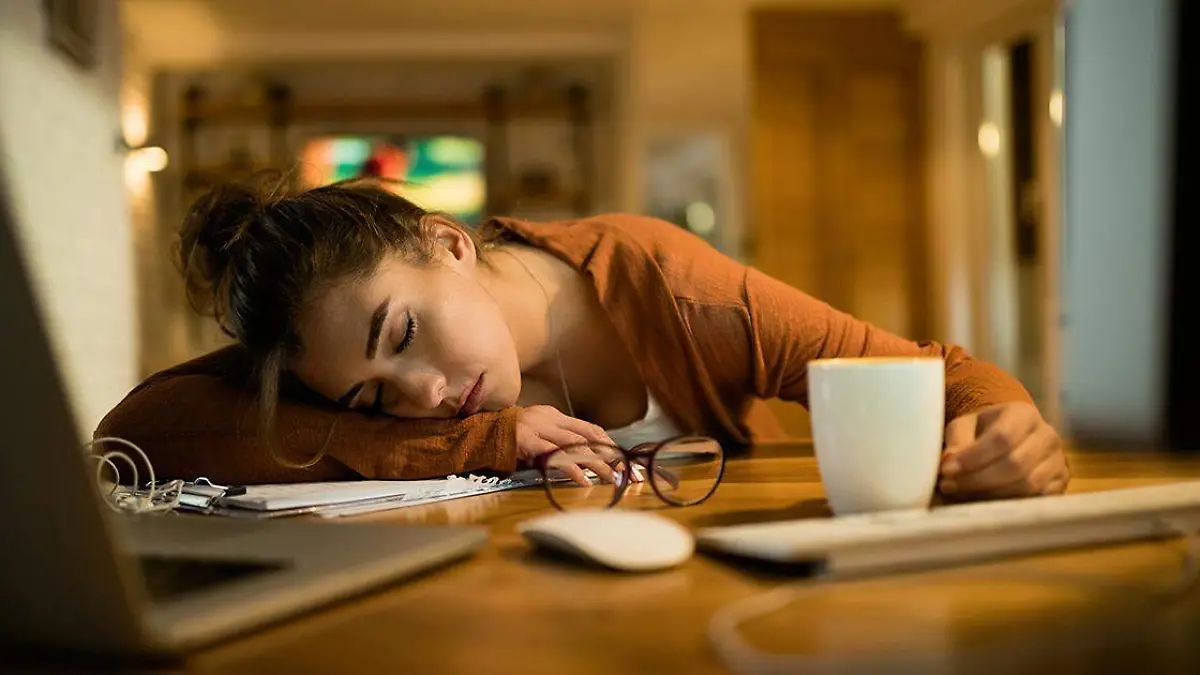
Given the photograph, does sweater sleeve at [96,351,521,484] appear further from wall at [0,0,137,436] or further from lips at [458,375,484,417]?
wall at [0,0,137,436]

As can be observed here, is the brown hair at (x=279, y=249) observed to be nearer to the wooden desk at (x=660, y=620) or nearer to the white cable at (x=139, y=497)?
the white cable at (x=139, y=497)

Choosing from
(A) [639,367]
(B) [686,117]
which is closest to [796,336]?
(A) [639,367]

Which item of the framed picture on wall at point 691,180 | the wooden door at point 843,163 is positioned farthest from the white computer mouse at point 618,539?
the framed picture on wall at point 691,180

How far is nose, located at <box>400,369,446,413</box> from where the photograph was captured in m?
1.03

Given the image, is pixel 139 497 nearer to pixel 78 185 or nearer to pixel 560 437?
pixel 560 437

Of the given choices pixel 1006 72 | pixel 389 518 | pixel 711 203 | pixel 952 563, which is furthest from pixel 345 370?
pixel 711 203

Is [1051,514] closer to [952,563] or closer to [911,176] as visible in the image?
[952,563]

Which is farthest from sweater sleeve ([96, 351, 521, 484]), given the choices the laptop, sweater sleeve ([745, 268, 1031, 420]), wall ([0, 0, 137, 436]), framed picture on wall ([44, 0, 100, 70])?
framed picture on wall ([44, 0, 100, 70])

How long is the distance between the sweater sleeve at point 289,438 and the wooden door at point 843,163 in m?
4.90

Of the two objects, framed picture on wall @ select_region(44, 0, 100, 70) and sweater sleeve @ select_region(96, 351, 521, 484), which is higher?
framed picture on wall @ select_region(44, 0, 100, 70)

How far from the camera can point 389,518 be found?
0.76 m

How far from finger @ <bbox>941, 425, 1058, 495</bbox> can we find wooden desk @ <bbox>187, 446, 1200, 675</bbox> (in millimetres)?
119

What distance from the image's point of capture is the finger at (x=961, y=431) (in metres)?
0.75

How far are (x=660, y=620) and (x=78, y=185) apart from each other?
255 centimetres
